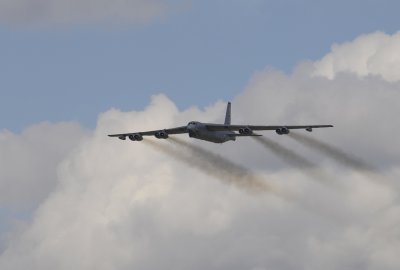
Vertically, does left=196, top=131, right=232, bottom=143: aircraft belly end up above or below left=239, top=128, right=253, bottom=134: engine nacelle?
above

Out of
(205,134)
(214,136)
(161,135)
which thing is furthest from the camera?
(161,135)

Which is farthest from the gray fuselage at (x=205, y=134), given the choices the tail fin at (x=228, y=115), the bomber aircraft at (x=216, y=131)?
the tail fin at (x=228, y=115)

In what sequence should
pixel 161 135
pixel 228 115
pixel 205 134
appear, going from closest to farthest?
pixel 205 134 < pixel 161 135 < pixel 228 115

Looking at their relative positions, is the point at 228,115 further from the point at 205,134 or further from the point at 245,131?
the point at 245,131

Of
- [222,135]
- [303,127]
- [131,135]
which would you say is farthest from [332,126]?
[131,135]

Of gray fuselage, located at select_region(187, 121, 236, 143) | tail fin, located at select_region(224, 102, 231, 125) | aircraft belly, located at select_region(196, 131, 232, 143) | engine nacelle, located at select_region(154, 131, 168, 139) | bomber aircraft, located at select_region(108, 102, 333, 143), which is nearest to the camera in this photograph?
bomber aircraft, located at select_region(108, 102, 333, 143)

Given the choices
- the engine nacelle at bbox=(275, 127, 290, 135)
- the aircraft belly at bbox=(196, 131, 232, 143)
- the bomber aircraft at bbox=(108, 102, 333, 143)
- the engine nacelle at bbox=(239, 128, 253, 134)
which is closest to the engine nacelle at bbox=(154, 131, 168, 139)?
the bomber aircraft at bbox=(108, 102, 333, 143)

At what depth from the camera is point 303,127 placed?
15150 centimetres

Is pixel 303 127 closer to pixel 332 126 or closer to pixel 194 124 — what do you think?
pixel 332 126

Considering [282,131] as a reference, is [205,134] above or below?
above

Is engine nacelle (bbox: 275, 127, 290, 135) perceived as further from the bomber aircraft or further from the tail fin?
the tail fin

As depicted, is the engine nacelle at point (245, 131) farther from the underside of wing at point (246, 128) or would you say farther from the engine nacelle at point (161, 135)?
the engine nacelle at point (161, 135)

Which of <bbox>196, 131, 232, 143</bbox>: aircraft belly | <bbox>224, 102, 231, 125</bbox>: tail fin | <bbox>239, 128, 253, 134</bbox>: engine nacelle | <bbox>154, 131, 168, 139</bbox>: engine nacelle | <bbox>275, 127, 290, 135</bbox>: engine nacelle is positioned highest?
<bbox>224, 102, 231, 125</bbox>: tail fin

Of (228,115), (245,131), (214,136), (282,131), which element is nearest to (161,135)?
(214,136)
